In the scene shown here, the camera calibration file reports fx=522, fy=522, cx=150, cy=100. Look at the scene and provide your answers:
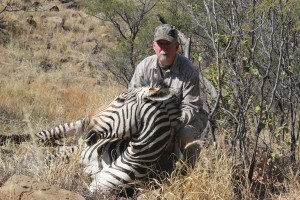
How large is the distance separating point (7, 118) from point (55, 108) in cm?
162

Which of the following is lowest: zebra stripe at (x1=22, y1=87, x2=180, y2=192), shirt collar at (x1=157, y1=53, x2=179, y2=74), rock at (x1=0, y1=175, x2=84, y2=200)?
rock at (x1=0, y1=175, x2=84, y2=200)

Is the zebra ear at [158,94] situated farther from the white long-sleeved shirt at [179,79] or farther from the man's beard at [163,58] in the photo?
the man's beard at [163,58]

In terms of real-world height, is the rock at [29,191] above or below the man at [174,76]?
below

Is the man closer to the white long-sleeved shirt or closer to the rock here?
the white long-sleeved shirt

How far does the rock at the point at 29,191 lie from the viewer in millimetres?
3381

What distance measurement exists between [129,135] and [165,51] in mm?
956

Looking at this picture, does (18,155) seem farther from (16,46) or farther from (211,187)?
(16,46)

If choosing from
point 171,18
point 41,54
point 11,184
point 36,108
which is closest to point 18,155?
point 11,184

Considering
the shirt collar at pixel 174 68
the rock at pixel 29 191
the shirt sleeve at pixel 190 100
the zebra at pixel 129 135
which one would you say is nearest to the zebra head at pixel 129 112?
the zebra at pixel 129 135

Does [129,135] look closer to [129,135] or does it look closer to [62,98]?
[129,135]

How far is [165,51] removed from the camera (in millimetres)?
4594

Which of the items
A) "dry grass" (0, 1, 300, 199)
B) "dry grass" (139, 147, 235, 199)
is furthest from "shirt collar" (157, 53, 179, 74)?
"dry grass" (139, 147, 235, 199)

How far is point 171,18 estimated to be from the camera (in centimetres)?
1198

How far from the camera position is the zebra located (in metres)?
3.96
